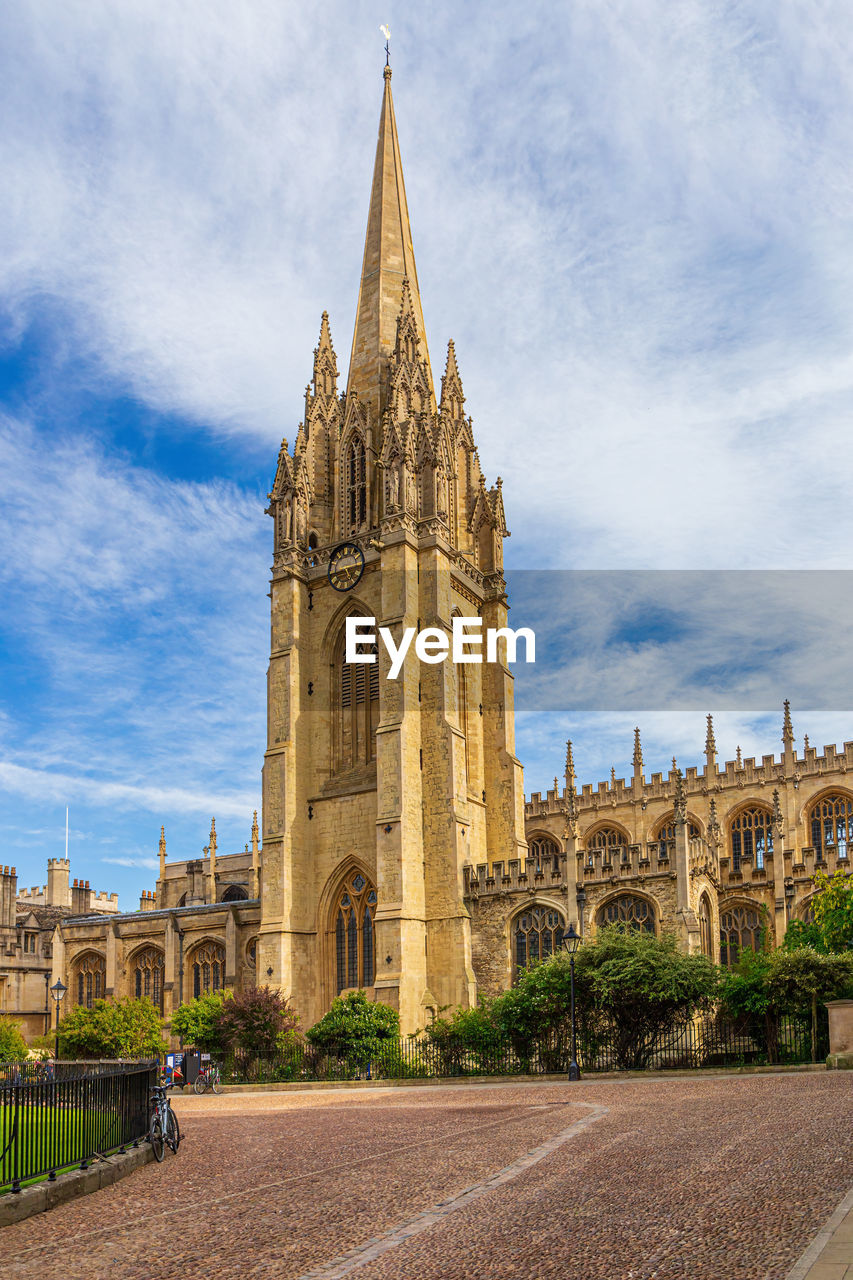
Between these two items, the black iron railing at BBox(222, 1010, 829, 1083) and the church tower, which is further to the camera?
the church tower

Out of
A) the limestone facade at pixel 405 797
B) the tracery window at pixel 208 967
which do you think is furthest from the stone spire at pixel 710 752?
the tracery window at pixel 208 967

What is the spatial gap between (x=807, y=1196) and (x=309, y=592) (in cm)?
4111

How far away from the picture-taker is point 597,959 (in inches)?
1223

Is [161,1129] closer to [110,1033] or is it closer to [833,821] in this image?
[110,1033]

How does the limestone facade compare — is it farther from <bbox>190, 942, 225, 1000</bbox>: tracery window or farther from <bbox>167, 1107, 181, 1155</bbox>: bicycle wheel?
<bbox>167, 1107, 181, 1155</bbox>: bicycle wheel

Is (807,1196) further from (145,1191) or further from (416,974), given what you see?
(416,974)

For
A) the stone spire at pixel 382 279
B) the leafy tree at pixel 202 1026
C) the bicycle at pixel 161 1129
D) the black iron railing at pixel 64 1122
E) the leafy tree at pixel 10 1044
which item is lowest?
the leafy tree at pixel 10 1044

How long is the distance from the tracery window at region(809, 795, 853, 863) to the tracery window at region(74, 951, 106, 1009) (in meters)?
32.7

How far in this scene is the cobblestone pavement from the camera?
27.3 ft

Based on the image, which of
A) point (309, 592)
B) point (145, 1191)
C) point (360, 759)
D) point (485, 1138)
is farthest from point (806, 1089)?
point (309, 592)

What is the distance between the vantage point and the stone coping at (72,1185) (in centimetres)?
1097

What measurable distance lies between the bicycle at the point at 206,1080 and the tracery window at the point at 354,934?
33.3 feet

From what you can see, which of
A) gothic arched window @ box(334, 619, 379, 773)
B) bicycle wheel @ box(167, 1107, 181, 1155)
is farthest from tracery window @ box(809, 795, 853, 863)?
bicycle wheel @ box(167, 1107, 181, 1155)

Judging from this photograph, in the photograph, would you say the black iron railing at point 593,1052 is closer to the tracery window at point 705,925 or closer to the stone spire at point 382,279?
the tracery window at point 705,925
